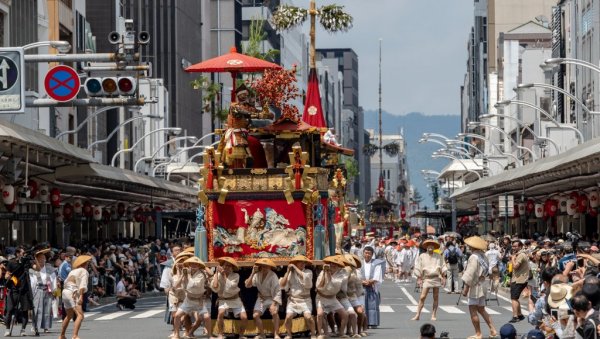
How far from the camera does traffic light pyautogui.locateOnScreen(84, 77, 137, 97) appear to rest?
3169 cm

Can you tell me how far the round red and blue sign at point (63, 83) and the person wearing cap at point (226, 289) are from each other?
8774 millimetres

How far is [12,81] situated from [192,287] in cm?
788

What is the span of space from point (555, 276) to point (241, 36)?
404 feet

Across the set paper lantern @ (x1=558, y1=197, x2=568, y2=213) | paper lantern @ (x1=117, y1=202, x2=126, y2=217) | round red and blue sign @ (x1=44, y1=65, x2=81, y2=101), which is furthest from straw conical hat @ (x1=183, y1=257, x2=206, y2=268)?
paper lantern @ (x1=117, y1=202, x2=126, y2=217)

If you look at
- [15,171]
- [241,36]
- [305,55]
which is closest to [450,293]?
[15,171]

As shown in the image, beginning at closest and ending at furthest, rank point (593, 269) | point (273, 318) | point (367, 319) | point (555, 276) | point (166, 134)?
point (555, 276), point (593, 269), point (273, 318), point (367, 319), point (166, 134)

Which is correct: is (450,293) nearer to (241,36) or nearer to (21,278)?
(21,278)

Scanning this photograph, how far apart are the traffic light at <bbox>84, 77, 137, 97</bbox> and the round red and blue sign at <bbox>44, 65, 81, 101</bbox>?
1459mm

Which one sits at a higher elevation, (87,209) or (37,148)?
(37,148)

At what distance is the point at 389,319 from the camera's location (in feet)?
112

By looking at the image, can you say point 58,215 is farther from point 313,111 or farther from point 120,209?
point 313,111

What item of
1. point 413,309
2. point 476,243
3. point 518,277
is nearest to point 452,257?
point 413,309

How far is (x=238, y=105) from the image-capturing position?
91.9 feet

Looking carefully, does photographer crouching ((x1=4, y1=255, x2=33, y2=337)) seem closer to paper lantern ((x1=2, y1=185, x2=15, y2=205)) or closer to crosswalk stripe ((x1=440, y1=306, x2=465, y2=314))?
crosswalk stripe ((x1=440, y1=306, x2=465, y2=314))
